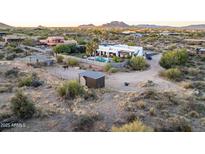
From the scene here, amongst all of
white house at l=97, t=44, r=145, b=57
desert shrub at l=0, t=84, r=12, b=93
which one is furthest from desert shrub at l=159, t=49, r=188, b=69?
desert shrub at l=0, t=84, r=12, b=93

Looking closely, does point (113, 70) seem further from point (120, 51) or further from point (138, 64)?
point (120, 51)

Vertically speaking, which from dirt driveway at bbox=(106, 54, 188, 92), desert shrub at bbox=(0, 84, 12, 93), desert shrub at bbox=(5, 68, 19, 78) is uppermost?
desert shrub at bbox=(0, 84, 12, 93)

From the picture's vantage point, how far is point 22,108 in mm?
15922

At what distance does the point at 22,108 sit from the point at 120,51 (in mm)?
29437

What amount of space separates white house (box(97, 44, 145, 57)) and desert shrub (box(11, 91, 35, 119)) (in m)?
27.0

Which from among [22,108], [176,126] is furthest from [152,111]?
[22,108]

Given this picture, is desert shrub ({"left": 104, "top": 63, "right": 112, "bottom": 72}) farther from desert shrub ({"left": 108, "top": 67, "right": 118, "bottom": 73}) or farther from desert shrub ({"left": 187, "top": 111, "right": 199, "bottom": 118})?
desert shrub ({"left": 187, "top": 111, "right": 199, "bottom": 118})

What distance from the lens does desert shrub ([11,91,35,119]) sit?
1578 centimetres

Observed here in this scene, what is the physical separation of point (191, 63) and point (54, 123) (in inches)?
1102

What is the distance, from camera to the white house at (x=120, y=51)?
42.4 meters

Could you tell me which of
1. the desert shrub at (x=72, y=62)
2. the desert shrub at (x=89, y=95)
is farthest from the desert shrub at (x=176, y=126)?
the desert shrub at (x=72, y=62)

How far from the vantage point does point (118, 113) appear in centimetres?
1639
